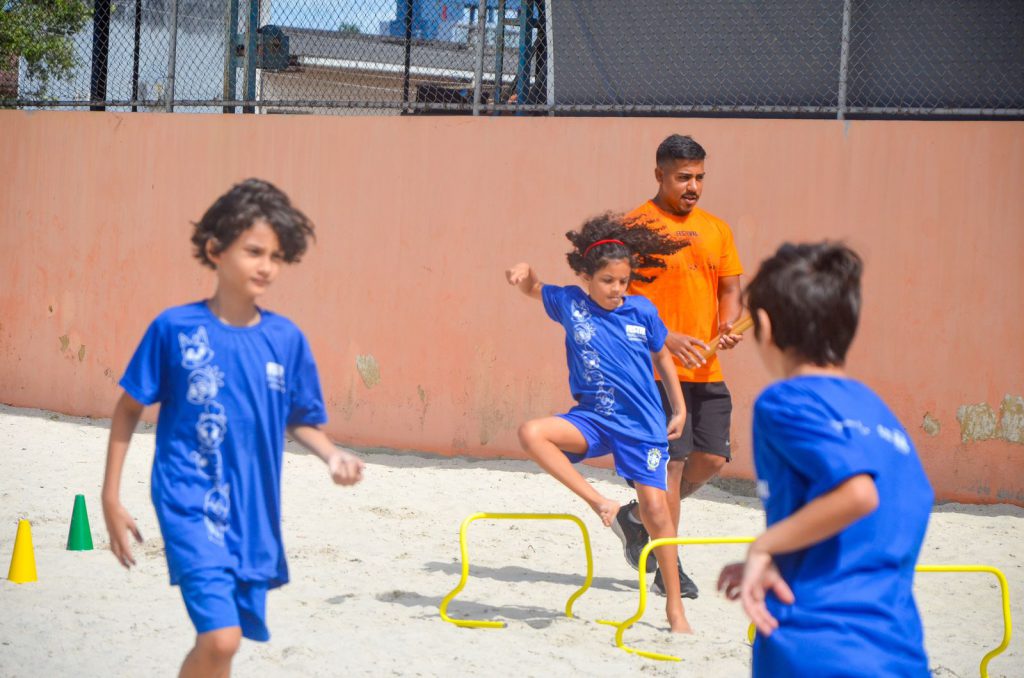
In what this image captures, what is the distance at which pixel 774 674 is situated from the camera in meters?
2.55

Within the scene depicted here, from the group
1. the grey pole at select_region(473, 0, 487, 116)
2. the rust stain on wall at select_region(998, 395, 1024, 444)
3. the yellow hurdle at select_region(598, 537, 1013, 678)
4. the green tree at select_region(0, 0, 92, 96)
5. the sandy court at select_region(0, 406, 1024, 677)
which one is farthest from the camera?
the green tree at select_region(0, 0, 92, 96)

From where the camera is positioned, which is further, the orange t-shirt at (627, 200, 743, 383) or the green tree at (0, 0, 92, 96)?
the green tree at (0, 0, 92, 96)

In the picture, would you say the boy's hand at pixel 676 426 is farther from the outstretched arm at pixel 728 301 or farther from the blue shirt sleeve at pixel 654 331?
the outstretched arm at pixel 728 301

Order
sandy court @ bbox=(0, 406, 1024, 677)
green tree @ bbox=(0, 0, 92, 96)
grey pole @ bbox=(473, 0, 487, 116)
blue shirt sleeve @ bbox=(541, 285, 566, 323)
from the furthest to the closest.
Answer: green tree @ bbox=(0, 0, 92, 96) → grey pole @ bbox=(473, 0, 487, 116) → blue shirt sleeve @ bbox=(541, 285, 566, 323) → sandy court @ bbox=(0, 406, 1024, 677)

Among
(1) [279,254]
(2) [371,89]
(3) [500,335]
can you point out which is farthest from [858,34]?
(1) [279,254]

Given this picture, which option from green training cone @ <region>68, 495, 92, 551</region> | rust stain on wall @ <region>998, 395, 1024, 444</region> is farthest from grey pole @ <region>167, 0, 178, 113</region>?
rust stain on wall @ <region>998, 395, 1024, 444</region>

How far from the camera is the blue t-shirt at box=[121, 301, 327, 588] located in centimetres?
345

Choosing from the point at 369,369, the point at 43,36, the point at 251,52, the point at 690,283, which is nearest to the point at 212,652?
the point at 690,283

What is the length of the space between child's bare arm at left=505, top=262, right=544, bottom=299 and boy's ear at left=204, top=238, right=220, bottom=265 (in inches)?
81.1

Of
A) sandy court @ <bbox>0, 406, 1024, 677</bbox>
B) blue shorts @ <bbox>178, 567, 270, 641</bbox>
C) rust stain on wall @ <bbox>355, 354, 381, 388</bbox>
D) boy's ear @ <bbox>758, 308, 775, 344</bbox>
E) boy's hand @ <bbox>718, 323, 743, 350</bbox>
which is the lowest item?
sandy court @ <bbox>0, 406, 1024, 677</bbox>

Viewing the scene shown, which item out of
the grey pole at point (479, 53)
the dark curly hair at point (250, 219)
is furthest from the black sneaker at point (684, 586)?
the grey pole at point (479, 53)

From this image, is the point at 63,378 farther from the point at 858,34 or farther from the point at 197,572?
the point at 197,572

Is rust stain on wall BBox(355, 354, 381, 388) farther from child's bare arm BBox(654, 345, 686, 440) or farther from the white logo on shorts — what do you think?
the white logo on shorts

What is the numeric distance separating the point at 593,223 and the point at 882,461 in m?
3.42
